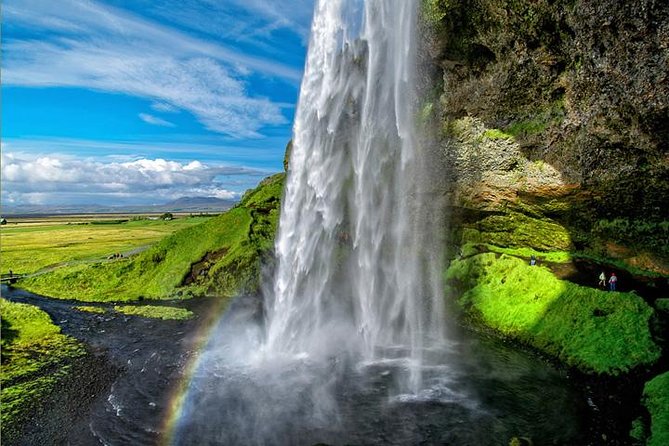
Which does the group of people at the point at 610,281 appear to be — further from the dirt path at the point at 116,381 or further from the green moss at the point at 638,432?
the dirt path at the point at 116,381

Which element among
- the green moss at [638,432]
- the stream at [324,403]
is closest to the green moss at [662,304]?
the stream at [324,403]

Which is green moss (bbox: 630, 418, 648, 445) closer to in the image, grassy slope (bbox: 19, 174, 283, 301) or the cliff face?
the cliff face

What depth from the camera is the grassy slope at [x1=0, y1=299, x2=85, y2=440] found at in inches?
578

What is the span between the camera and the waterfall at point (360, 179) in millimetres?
24344

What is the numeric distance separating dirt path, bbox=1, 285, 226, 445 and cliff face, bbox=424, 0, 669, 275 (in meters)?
17.5

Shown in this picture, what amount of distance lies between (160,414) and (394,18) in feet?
71.1

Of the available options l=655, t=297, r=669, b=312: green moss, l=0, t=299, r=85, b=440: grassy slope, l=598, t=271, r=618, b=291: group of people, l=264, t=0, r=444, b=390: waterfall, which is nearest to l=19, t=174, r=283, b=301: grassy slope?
l=0, t=299, r=85, b=440: grassy slope

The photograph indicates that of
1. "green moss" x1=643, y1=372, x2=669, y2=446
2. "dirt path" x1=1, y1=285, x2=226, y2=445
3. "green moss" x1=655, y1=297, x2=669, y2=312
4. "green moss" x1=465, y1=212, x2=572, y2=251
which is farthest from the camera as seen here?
"green moss" x1=465, y1=212, x2=572, y2=251

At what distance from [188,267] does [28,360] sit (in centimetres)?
1729

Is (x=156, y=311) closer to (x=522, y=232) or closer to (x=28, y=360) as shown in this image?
(x=28, y=360)

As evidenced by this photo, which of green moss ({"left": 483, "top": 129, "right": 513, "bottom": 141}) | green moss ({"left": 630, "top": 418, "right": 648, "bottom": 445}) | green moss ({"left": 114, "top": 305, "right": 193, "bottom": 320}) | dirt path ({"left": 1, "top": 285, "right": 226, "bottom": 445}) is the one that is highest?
green moss ({"left": 483, "top": 129, "right": 513, "bottom": 141})

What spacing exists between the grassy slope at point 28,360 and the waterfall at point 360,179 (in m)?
9.56

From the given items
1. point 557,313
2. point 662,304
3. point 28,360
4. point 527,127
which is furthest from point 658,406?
point 28,360

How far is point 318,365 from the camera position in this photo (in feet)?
60.0
